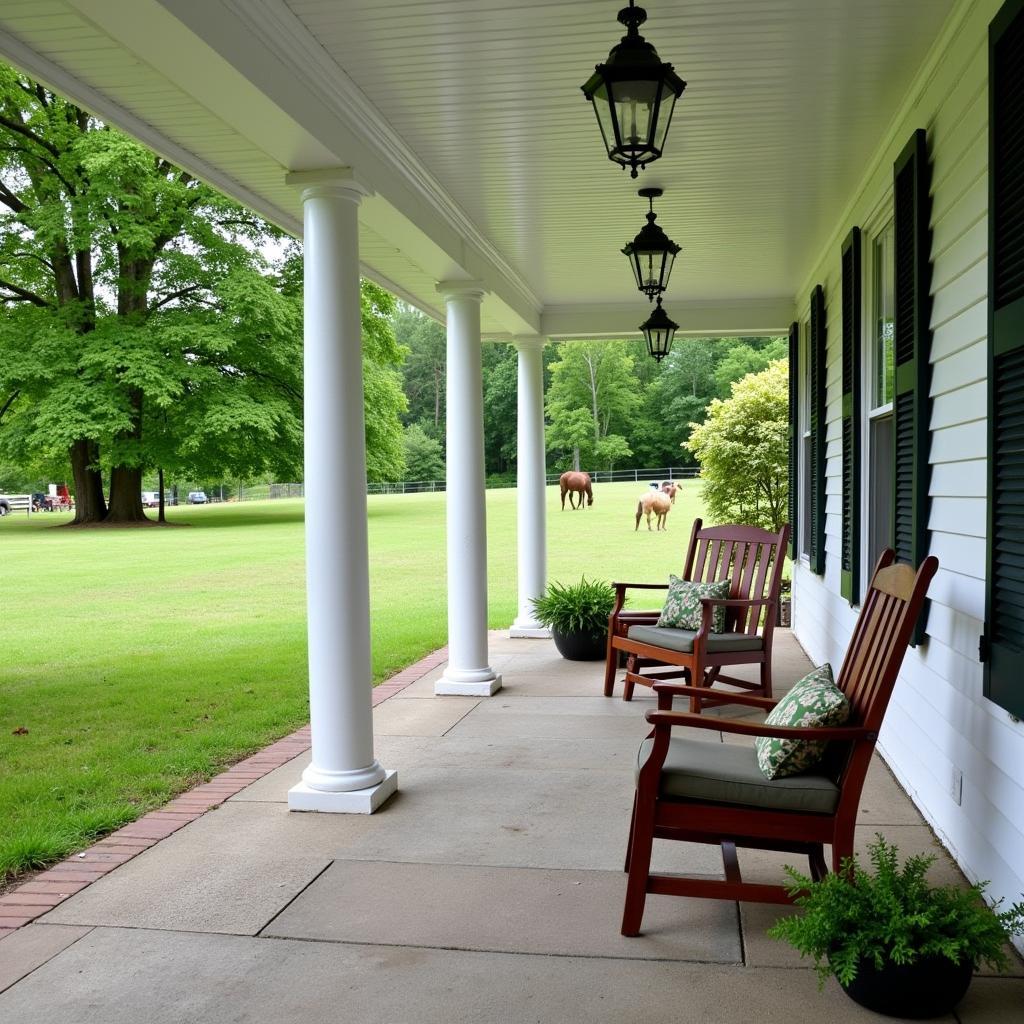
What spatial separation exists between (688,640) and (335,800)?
2439 mm

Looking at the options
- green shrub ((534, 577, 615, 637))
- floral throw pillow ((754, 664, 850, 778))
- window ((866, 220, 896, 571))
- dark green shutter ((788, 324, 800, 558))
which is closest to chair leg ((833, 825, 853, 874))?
floral throw pillow ((754, 664, 850, 778))

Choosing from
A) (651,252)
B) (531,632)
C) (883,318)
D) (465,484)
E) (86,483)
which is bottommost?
(531,632)

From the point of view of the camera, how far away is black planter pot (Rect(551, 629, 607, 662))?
7.64 m

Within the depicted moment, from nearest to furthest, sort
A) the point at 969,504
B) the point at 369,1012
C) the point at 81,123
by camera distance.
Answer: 1. the point at 369,1012
2. the point at 969,504
3. the point at 81,123

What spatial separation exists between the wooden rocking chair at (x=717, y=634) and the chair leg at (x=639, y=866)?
100 inches

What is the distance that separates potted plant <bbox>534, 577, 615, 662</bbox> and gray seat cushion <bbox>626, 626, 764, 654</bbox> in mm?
1381

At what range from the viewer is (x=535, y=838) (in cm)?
378

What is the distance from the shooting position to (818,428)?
274 inches

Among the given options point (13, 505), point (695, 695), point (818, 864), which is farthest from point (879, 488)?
point (13, 505)

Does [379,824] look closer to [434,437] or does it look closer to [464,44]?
[464,44]

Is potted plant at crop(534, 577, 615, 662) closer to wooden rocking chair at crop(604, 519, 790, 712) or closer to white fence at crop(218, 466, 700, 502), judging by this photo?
wooden rocking chair at crop(604, 519, 790, 712)

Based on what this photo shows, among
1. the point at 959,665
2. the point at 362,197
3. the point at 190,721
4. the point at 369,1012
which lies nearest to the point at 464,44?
the point at 362,197

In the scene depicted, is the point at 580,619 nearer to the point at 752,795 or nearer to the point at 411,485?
the point at 752,795

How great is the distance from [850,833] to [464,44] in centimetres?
272
